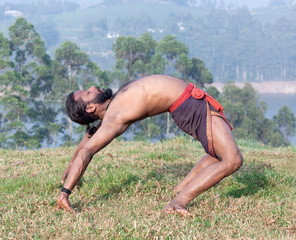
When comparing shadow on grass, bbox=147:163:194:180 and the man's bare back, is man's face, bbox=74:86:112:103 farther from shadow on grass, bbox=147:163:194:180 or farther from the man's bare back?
shadow on grass, bbox=147:163:194:180

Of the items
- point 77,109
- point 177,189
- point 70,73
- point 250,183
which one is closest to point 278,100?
point 70,73

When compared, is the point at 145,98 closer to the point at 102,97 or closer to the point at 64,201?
the point at 102,97

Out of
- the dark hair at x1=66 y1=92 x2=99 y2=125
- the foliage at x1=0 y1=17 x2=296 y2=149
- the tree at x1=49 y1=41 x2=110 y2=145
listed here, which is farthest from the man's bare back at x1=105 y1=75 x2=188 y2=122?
the tree at x1=49 y1=41 x2=110 y2=145

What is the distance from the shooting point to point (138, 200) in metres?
4.69

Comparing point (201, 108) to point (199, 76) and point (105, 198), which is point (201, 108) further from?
point (199, 76)

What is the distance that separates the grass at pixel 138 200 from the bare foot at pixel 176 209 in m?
0.07

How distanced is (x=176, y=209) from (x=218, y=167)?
0.57 m

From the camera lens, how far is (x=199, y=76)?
5494cm

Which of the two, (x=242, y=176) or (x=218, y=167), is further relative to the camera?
(x=242, y=176)

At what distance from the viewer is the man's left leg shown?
415 centimetres

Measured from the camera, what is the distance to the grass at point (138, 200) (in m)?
3.68

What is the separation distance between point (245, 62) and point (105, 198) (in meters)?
145

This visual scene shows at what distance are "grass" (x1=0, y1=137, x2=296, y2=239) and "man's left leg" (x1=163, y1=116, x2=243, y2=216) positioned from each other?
163mm

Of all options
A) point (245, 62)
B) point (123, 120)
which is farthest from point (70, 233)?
point (245, 62)
